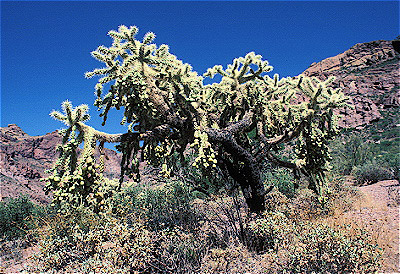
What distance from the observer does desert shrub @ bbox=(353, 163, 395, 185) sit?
1299 cm

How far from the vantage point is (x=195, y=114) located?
207 inches

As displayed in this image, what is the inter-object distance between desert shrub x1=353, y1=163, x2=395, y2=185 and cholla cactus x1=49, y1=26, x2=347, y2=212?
7744 millimetres

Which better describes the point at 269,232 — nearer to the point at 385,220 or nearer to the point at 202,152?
the point at 202,152

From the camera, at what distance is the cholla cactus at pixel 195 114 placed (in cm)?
466

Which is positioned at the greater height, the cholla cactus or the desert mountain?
the desert mountain

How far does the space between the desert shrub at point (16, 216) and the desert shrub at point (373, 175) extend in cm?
1475

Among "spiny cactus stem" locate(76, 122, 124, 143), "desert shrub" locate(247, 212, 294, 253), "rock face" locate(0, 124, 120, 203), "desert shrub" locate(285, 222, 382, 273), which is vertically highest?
"rock face" locate(0, 124, 120, 203)

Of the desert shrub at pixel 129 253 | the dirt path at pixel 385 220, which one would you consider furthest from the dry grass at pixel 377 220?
the desert shrub at pixel 129 253

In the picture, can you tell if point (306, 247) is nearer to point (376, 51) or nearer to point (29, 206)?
point (29, 206)

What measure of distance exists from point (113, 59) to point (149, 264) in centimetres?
395

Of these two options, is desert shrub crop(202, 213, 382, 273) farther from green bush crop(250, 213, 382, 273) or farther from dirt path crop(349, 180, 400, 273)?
dirt path crop(349, 180, 400, 273)

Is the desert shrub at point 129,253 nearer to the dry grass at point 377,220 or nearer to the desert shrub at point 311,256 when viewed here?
Result: the desert shrub at point 311,256

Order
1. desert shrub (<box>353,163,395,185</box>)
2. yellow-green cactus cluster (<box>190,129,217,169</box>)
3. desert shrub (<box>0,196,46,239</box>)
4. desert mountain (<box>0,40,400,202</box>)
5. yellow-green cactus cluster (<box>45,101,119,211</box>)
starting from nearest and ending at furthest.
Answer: yellow-green cactus cluster (<box>45,101,119,211</box>) → yellow-green cactus cluster (<box>190,129,217,169</box>) → desert shrub (<box>0,196,46,239</box>) → desert shrub (<box>353,163,395,185</box>) → desert mountain (<box>0,40,400,202</box>)

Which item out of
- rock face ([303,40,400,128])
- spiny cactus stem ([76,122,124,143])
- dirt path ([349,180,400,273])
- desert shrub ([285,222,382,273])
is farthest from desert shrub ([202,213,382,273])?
rock face ([303,40,400,128])
